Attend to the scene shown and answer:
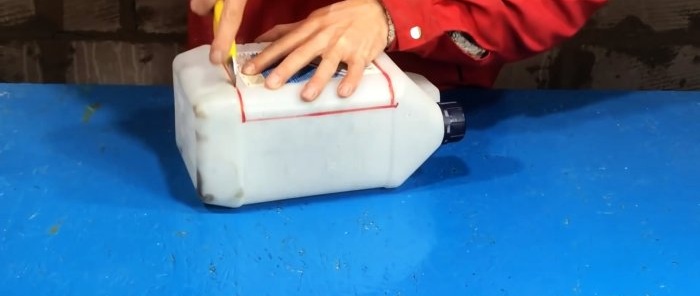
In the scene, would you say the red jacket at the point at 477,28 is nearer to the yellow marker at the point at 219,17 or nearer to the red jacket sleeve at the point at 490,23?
the red jacket sleeve at the point at 490,23

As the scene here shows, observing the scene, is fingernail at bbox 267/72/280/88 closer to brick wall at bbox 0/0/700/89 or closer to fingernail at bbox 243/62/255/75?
fingernail at bbox 243/62/255/75

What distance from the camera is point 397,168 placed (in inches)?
28.6

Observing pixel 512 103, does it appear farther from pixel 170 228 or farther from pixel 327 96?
pixel 170 228

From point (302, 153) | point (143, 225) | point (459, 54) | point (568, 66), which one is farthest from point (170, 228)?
point (568, 66)

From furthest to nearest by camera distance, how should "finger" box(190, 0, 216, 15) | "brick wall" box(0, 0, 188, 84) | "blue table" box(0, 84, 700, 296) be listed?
"brick wall" box(0, 0, 188, 84)
"finger" box(190, 0, 216, 15)
"blue table" box(0, 84, 700, 296)

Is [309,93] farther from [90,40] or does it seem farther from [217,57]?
[90,40]

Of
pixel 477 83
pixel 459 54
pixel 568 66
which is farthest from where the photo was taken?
pixel 568 66

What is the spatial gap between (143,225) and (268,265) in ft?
0.40

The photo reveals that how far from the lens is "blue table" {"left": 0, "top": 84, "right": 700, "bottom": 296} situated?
620mm

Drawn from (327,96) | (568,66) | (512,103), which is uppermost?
(327,96)

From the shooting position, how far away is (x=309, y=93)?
665mm

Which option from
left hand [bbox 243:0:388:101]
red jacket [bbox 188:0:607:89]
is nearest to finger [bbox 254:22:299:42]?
left hand [bbox 243:0:388:101]

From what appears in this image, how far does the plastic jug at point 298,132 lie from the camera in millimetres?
654

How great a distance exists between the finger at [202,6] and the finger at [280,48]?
74 millimetres
